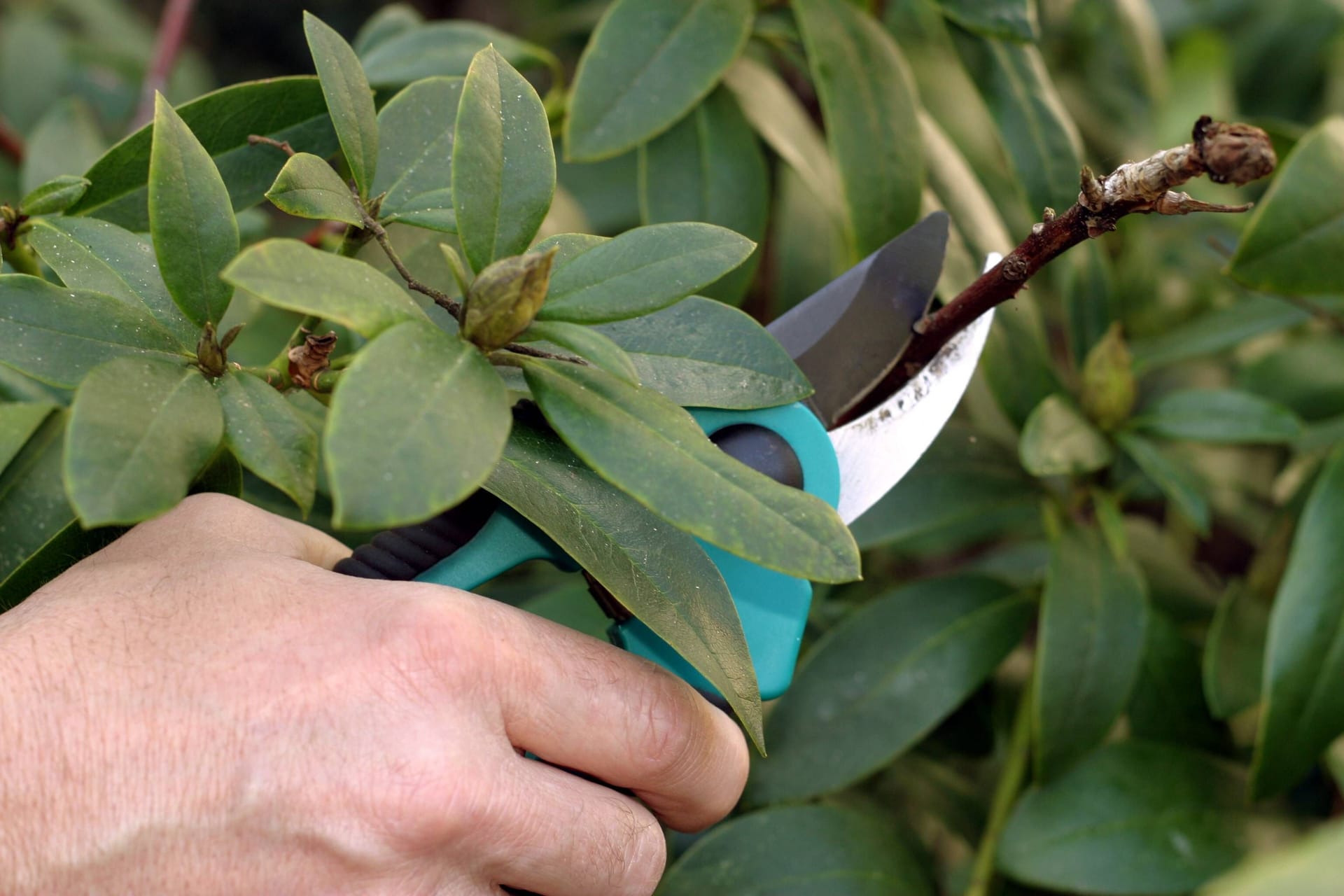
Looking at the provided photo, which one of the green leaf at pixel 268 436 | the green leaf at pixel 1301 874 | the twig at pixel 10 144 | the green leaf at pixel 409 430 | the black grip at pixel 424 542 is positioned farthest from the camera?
the twig at pixel 10 144

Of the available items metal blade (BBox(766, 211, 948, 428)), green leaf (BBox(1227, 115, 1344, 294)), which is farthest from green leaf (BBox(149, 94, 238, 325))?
green leaf (BBox(1227, 115, 1344, 294))

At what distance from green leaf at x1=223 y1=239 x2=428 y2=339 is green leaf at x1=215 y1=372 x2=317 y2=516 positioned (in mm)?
77

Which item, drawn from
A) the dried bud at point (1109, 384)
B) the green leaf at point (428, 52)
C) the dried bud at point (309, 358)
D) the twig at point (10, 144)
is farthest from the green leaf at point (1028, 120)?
the twig at point (10, 144)

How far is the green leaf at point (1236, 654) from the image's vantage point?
3.10ft

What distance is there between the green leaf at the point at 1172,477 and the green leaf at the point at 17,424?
0.84 m

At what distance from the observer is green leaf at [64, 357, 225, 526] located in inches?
16.2

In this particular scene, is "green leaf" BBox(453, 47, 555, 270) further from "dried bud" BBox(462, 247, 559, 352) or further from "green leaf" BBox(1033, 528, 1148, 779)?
"green leaf" BBox(1033, 528, 1148, 779)

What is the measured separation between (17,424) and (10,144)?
0.59m

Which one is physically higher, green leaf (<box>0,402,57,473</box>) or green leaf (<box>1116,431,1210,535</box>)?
green leaf (<box>0,402,57,473</box>)

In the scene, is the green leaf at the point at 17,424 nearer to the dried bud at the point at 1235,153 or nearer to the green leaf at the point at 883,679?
the green leaf at the point at 883,679

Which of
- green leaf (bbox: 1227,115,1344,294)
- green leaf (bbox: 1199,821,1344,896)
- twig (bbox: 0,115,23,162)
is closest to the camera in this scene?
green leaf (bbox: 1199,821,1344,896)

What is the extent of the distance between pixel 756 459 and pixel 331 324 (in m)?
0.34

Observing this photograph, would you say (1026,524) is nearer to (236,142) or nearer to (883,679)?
(883,679)

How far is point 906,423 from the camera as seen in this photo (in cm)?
68
